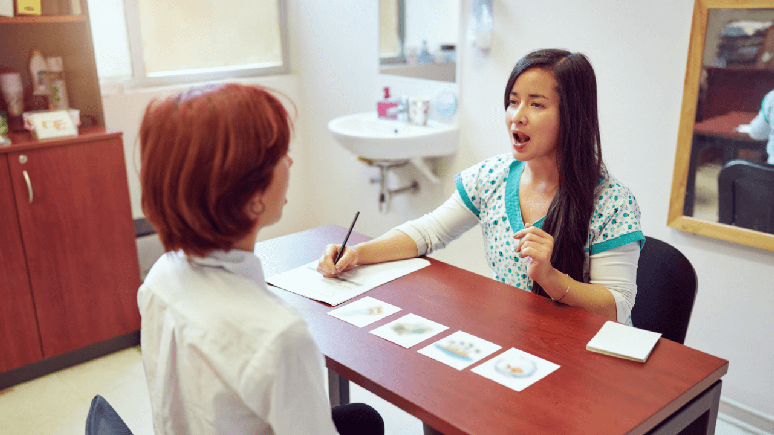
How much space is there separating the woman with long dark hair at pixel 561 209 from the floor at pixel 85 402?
0.89 m

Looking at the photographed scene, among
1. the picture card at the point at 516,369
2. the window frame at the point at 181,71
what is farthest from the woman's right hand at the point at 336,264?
the window frame at the point at 181,71

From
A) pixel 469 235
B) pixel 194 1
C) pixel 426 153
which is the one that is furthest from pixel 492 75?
pixel 194 1

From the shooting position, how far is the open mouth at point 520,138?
1581mm

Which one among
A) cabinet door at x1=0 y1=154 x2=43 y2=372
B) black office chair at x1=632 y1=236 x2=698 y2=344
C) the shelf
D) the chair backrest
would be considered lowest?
cabinet door at x1=0 y1=154 x2=43 y2=372

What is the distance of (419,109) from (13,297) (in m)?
1.82

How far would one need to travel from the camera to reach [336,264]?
1.63 m

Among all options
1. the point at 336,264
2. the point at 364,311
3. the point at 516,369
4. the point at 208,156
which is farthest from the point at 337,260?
the point at 208,156

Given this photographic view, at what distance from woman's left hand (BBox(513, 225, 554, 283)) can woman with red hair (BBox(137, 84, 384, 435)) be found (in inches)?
26.6

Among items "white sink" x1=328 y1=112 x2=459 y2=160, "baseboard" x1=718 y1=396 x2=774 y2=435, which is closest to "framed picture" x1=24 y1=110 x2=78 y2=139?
"white sink" x1=328 y1=112 x2=459 y2=160

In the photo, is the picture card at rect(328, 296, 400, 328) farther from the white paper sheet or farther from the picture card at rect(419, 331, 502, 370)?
the picture card at rect(419, 331, 502, 370)

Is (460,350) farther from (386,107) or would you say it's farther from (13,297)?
(386,107)

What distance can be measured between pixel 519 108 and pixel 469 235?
1.54 meters

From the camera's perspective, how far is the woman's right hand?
1.62 meters

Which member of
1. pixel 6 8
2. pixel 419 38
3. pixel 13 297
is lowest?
pixel 13 297
